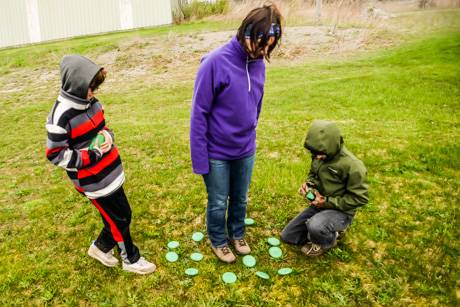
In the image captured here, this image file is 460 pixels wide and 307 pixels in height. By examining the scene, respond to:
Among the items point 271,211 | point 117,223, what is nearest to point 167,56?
point 271,211

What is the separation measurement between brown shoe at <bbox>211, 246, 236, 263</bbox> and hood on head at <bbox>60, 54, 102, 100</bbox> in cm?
198

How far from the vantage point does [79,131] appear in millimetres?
2746

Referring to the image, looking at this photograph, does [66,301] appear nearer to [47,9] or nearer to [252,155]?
[252,155]

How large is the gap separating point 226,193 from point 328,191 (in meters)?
0.99

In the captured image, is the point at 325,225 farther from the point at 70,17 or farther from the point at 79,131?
the point at 70,17

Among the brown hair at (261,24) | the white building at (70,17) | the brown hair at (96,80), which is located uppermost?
the white building at (70,17)

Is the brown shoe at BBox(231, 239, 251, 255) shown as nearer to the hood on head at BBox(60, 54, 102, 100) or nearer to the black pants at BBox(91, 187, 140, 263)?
the black pants at BBox(91, 187, 140, 263)

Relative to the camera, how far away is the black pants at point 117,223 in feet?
9.97

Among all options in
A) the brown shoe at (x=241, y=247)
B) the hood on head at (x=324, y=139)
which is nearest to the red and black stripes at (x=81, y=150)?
the brown shoe at (x=241, y=247)

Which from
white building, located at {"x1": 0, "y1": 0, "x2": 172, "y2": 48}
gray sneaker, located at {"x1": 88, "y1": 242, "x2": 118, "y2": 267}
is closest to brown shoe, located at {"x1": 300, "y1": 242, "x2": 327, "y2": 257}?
gray sneaker, located at {"x1": 88, "y1": 242, "x2": 118, "y2": 267}

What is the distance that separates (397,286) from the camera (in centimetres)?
326

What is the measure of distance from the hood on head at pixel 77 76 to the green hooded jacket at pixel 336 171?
6.17 feet

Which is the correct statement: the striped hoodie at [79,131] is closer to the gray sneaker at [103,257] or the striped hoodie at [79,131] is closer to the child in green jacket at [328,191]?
the gray sneaker at [103,257]

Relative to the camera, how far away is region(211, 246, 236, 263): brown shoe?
142 inches
